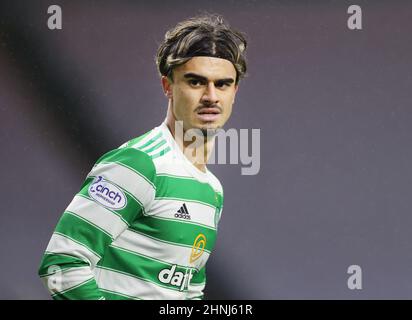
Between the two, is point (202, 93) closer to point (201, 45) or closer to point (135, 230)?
point (201, 45)

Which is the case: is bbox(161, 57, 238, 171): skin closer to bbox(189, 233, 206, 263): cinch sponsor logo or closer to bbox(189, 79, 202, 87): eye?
bbox(189, 79, 202, 87): eye

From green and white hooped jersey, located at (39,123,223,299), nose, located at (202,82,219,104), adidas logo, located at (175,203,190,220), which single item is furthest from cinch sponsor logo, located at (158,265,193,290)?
nose, located at (202,82,219,104)

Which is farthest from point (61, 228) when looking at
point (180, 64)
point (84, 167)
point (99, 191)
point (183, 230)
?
point (84, 167)

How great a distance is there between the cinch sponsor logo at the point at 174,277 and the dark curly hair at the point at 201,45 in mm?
455

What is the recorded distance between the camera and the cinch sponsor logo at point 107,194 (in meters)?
1.48

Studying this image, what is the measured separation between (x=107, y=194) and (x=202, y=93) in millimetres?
353

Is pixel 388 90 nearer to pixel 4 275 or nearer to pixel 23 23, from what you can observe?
pixel 23 23

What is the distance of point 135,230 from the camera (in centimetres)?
155

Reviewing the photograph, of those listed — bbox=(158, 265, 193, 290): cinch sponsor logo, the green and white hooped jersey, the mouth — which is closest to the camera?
the green and white hooped jersey

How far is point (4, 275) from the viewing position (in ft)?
9.88

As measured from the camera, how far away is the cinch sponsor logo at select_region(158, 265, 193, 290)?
158cm

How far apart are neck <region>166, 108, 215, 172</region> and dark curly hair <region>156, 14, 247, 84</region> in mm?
123

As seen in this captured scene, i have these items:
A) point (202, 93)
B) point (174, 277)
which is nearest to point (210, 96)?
point (202, 93)

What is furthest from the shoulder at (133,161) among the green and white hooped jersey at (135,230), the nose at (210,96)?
the nose at (210,96)
